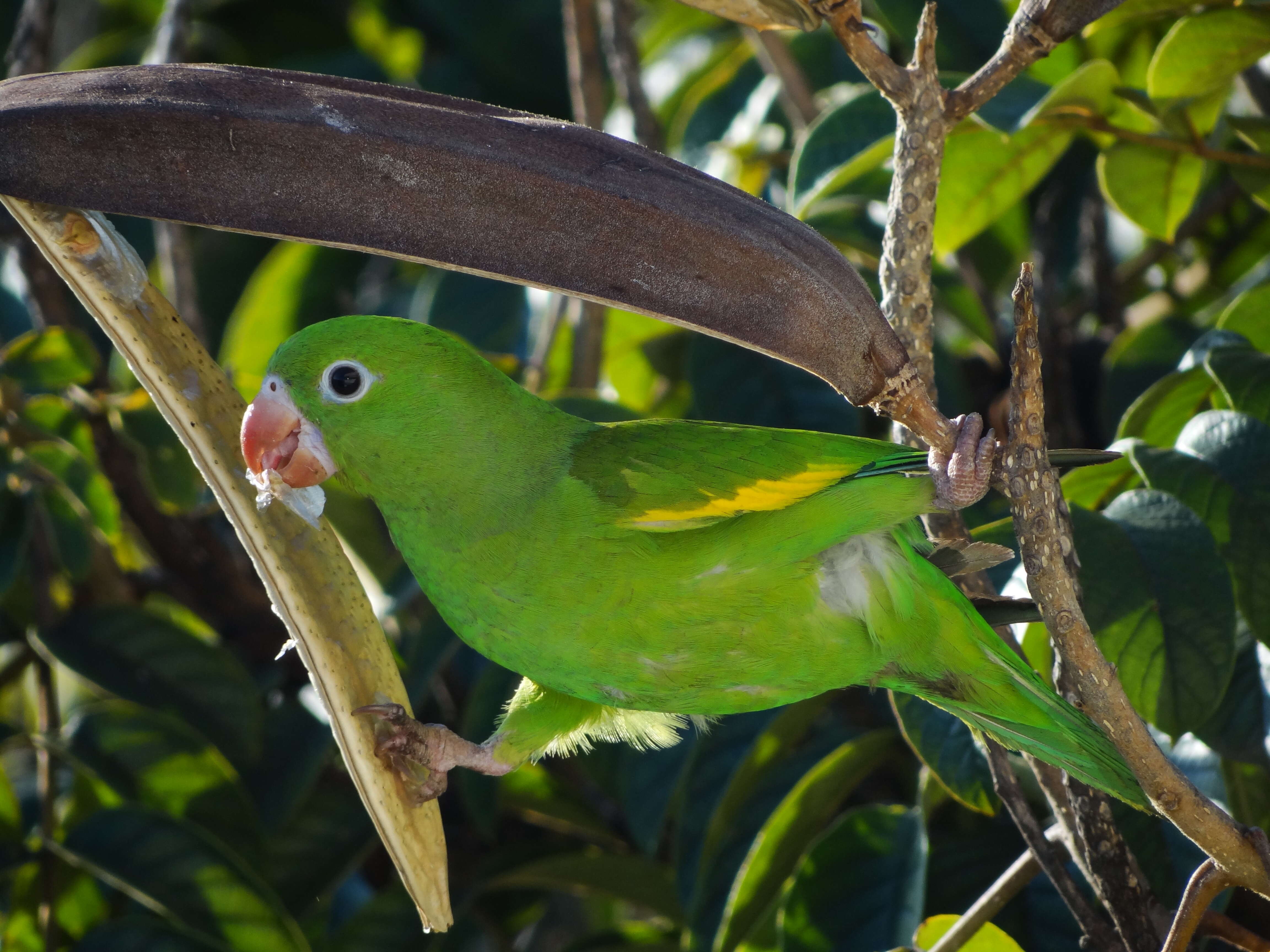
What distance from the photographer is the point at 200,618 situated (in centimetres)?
209

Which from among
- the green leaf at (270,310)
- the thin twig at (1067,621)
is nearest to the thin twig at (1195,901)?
the thin twig at (1067,621)

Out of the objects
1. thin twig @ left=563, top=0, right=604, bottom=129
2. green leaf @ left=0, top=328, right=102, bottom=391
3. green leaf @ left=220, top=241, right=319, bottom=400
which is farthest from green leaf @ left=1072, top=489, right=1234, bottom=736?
green leaf @ left=220, top=241, right=319, bottom=400

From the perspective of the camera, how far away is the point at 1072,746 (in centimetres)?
107

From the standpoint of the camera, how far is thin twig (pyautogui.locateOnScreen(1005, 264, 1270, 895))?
2.61 feet

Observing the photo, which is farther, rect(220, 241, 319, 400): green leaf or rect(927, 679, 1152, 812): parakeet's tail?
rect(220, 241, 319, 400): green leaf

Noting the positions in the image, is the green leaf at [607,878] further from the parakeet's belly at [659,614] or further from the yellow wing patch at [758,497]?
the yellow wing patch at [758,497]

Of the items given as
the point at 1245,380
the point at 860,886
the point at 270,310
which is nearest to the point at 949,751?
the point at 860,886

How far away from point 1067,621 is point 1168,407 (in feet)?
1.93

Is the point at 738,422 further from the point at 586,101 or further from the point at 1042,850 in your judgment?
the point at 1042,850

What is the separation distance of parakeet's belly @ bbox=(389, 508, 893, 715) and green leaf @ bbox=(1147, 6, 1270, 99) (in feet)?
2.23

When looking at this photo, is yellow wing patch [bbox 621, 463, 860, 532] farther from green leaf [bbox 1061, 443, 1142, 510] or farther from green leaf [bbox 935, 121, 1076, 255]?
green leaf [bbox 935, 121, 1076, 255]

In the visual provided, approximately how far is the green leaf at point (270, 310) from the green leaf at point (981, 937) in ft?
5.30

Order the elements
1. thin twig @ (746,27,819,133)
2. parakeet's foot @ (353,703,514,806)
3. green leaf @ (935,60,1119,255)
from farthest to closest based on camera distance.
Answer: thin twig @ (746,27,819,133) → green leaf @ (935,60,1119,255) → parakeet's foot @ (353,703,514,806)

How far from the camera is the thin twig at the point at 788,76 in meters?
1.68
